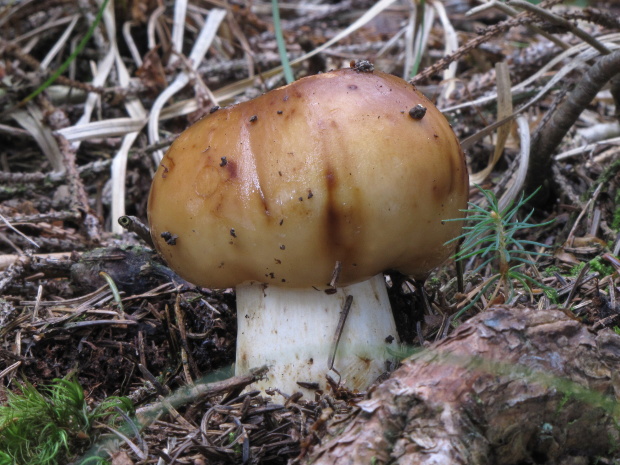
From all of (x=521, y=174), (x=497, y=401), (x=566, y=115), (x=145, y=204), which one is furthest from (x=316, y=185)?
(x=145, y=204)

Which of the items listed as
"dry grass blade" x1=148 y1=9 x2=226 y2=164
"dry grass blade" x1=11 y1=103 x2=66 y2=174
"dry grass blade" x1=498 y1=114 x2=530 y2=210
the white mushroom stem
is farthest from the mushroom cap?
"dry grass blade" x1=11 y1=103 x2=66 y2=174

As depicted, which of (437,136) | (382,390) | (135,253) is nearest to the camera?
(382,390)

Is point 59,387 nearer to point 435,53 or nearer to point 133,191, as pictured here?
point 133,191

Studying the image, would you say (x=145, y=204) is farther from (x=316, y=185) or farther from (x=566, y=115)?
(x=566, y=115)

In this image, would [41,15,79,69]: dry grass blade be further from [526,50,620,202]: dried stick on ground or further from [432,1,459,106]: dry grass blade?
[526,50,620,202]: dried stick on ground

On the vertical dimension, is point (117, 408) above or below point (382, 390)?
below

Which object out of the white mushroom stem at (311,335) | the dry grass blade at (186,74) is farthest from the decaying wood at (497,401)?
the dry grass blade at (186,74)

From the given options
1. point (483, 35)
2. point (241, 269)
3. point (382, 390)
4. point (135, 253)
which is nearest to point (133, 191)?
point (135, 253)
